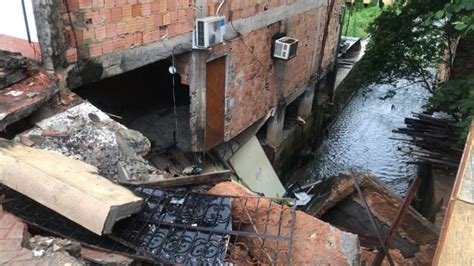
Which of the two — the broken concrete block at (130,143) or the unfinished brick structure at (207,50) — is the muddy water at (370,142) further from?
the broken concrete block at (130,143)

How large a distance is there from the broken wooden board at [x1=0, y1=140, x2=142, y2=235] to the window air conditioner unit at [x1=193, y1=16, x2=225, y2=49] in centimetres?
345

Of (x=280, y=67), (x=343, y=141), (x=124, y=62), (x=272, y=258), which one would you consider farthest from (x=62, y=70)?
(x=343, y=141)

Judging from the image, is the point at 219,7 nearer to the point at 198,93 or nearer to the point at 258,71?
the point at 198,93

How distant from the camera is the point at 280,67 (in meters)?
9.69

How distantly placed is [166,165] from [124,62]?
241 centimetres

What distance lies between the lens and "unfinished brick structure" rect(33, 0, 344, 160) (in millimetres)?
4578

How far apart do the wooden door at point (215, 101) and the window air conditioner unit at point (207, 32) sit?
1.81ft

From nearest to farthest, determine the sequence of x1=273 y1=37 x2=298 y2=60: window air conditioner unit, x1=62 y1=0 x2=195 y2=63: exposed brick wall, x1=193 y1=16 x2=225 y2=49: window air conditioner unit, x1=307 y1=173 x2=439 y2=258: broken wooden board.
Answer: x1=62 y1=0 x2=195 y2=63: exposed brick wall
x1=307 y1=173 x2=439 y2=258: broken wooden board
x1=193 y1=16 x2=225 y2=49: window air conditioner unit
x1=273 y1=37 x2=298 y2=60: window air conditioner unit

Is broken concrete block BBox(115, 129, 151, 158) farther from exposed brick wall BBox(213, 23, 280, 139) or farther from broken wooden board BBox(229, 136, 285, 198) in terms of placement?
broken wooden board BBox(229, 136, 285, 198)

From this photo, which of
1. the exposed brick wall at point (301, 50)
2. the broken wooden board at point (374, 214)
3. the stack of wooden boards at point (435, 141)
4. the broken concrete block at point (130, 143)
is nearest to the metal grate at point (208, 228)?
the broken concrete block at point (130, 143)

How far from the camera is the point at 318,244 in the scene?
3490mm

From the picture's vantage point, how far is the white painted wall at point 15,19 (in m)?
4.22

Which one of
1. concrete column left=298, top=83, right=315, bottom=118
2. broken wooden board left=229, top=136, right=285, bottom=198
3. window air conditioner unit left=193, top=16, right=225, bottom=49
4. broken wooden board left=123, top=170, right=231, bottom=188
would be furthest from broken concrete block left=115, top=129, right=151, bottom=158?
concrete column left=298, top=83, right=315, bottom=118

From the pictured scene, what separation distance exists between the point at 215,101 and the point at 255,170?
2.61 meters
